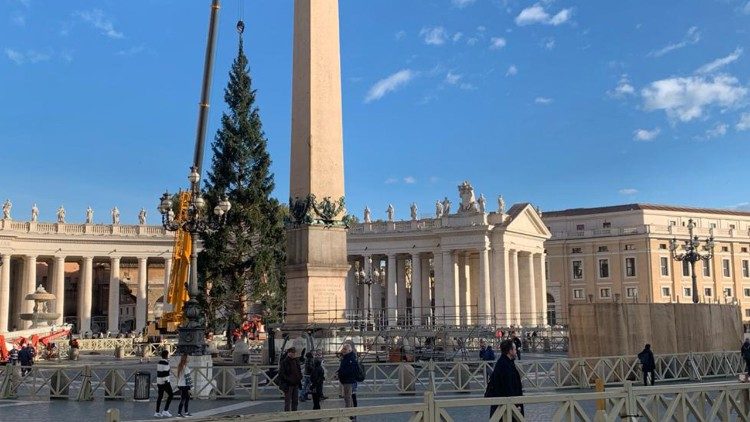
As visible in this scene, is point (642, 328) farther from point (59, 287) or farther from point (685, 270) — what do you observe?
point (685, 270)

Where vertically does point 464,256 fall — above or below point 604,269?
above

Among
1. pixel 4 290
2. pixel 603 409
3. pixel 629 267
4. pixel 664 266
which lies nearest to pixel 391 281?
pixel 629 267

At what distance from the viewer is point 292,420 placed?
7.05 metres

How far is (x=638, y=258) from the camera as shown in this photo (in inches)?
3258

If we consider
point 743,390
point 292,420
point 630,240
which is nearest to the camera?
point 292,420

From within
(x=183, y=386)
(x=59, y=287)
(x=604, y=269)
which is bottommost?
(x=183, y=386)

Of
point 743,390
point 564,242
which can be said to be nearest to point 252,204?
point 743,390

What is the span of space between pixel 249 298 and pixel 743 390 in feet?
109

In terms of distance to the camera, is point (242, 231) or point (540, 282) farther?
point (540, 282)

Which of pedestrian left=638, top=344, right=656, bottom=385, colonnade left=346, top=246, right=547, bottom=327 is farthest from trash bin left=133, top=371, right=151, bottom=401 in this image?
colonnade left=346, top=246, right=547, bottom=327

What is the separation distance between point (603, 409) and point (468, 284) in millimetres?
67028

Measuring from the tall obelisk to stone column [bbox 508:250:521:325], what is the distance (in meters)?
45.1

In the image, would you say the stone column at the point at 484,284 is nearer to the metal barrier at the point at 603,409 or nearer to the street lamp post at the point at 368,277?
the street lamp post at the point at 368,277

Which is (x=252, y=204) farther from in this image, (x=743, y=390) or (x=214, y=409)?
(x=743, y=390)
